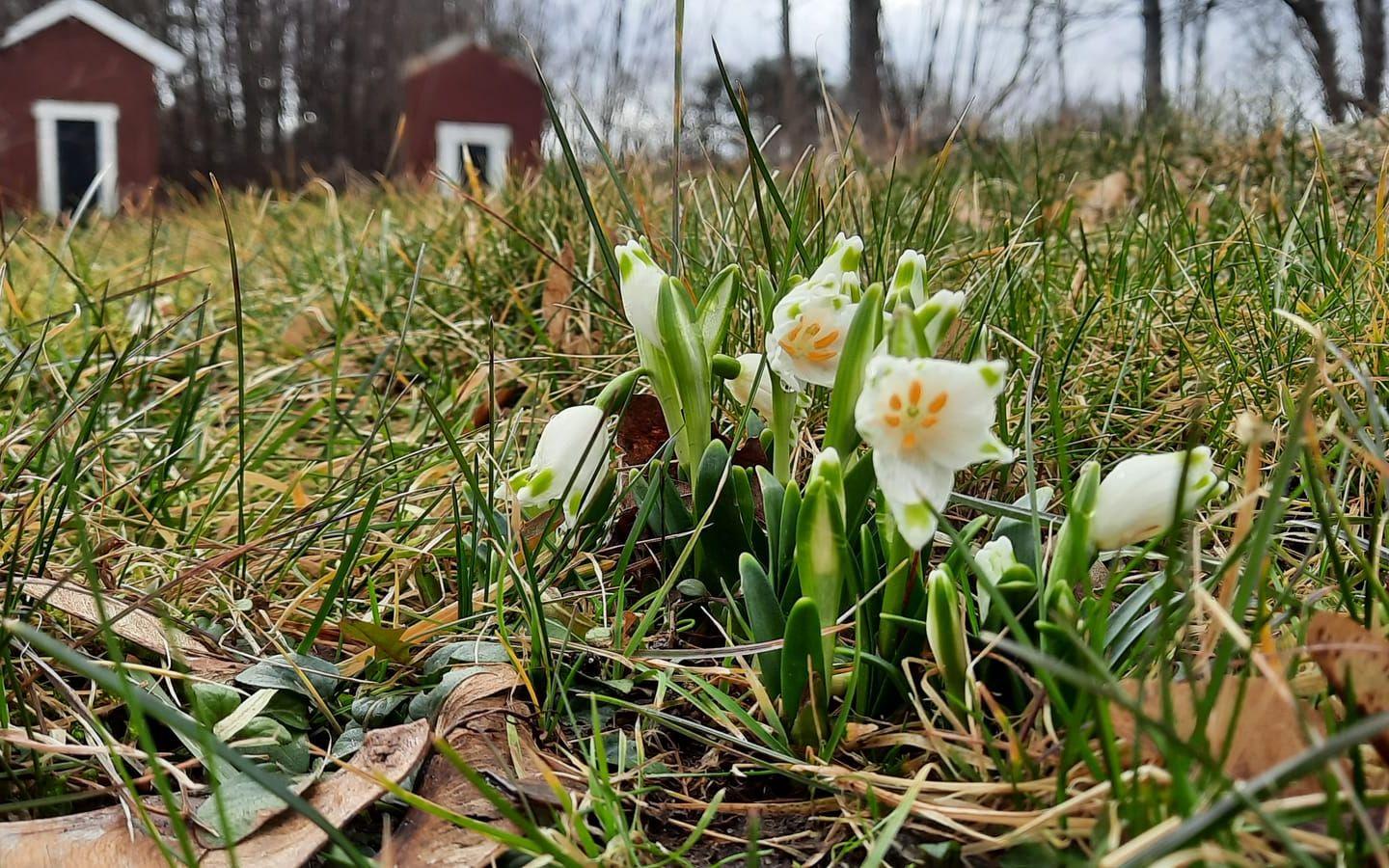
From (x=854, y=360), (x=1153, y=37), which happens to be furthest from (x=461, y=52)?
Result: (x=854, y=360)

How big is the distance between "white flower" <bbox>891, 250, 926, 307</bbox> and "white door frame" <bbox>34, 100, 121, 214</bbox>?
516 inches

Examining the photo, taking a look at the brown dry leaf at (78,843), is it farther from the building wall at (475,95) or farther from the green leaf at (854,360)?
the building wall at (475,95)

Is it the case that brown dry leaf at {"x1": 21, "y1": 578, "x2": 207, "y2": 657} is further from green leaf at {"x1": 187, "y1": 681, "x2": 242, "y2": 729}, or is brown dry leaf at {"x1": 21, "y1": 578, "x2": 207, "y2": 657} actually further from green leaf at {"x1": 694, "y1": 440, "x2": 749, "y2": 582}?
green leaf at {"x1": 694, "y1": 440, "x2": 749, "y2": 582}

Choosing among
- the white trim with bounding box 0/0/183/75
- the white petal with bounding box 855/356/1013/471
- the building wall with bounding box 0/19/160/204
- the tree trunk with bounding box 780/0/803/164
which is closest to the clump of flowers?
the white petal with bounding box 855/356/1013/471

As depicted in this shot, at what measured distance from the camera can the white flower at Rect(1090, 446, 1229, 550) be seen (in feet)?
2.67

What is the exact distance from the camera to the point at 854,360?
2.99ft

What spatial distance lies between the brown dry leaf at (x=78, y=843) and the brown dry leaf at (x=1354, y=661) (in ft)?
2.77

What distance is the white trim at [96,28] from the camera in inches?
465

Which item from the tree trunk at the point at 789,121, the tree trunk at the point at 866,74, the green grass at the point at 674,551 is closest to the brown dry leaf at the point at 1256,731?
the green grass at the point at 674,551

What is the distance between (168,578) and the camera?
126 centimetres

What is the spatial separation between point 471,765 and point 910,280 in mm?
584

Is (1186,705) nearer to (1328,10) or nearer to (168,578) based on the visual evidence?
(168,578)

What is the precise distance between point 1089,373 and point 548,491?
3.27 feet

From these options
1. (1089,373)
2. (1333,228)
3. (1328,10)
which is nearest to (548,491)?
(1089,373)
